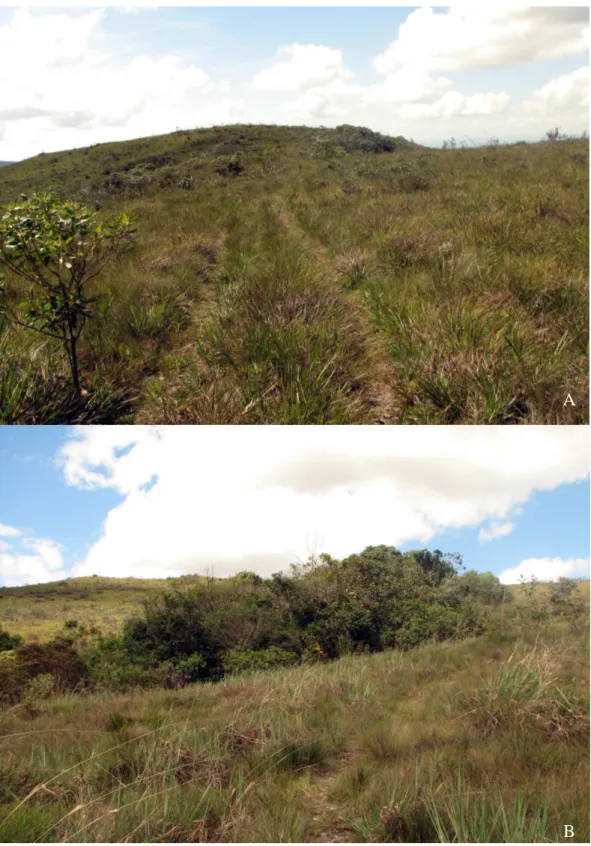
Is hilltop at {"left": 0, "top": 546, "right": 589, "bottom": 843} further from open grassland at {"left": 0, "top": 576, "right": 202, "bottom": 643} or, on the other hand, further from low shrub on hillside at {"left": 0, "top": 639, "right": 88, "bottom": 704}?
open grassland at {"left": 0, "top": 576, "right": 202, "bottom": 643}

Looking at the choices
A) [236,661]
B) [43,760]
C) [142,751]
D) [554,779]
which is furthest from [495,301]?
[236,661]

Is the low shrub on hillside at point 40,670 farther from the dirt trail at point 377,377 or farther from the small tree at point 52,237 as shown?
the dirt trail at point 377,377

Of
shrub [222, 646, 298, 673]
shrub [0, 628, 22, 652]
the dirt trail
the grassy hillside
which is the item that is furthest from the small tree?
shrub [0, 628, 22, 652]

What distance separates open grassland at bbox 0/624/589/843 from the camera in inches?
96.0

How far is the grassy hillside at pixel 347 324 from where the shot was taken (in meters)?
3.35

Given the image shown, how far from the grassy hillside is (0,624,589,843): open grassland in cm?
202

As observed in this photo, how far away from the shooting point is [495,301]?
14.8 feet

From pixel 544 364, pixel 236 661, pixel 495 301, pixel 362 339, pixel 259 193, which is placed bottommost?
pixel 236 661

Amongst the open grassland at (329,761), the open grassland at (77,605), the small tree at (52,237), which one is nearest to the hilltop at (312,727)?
the open grassland at (329,761)

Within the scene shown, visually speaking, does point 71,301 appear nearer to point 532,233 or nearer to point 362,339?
point 362,339

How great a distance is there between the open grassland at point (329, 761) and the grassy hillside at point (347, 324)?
2.02 metres

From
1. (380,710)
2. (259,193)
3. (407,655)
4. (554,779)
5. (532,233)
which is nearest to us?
(554,779)

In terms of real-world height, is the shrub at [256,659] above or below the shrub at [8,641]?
below

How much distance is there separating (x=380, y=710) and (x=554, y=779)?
142 cm
